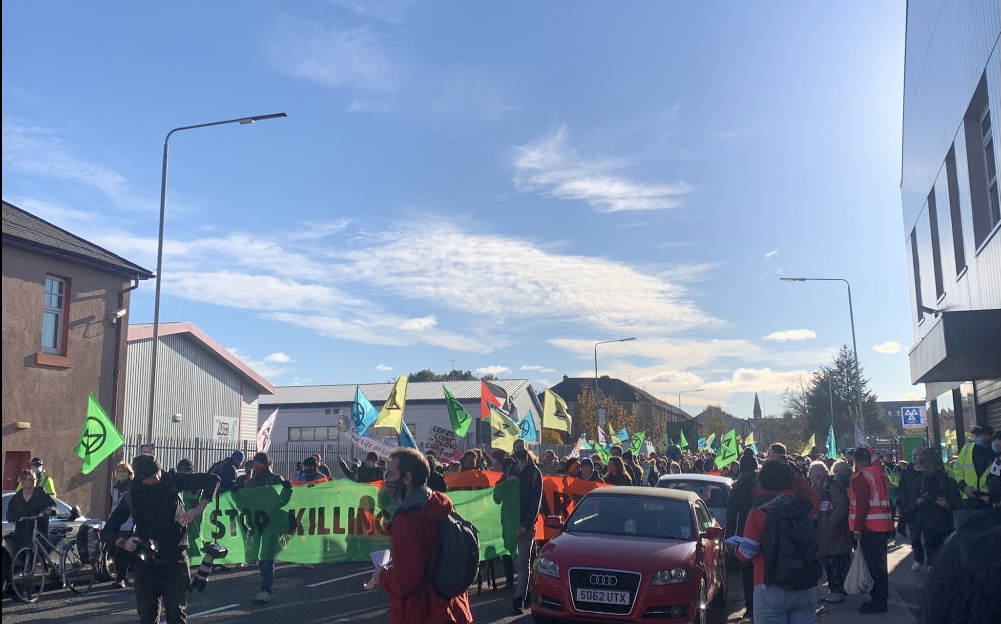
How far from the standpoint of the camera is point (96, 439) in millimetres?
14547

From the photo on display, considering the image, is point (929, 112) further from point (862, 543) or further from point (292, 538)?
point (292, 538)

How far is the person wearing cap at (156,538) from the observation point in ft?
21.8

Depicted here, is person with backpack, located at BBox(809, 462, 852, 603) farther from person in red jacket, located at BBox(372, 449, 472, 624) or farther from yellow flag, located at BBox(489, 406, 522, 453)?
yellow flag, located at BBox(489, 406, 522, 453)

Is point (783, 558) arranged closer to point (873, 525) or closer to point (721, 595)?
point (873, 525)

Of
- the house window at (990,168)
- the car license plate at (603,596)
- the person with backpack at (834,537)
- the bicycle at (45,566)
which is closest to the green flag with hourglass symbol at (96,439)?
the bicycle at (45,566)

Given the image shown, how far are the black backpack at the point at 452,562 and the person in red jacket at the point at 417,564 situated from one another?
1.2 inches

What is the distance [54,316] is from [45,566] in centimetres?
924

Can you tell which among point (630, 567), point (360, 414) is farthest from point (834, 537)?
point (360, 414)

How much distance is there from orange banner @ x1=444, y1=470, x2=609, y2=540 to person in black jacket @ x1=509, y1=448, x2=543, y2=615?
1477mm

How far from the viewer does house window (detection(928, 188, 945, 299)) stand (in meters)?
21.9

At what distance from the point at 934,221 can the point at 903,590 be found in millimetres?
13105

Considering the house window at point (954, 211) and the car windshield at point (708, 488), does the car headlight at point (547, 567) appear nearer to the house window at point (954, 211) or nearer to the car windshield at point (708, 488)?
the car windshield at point (708, 488)

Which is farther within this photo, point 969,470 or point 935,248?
point 935,248

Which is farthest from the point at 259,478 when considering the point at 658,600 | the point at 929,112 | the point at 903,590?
the point at 929,112
